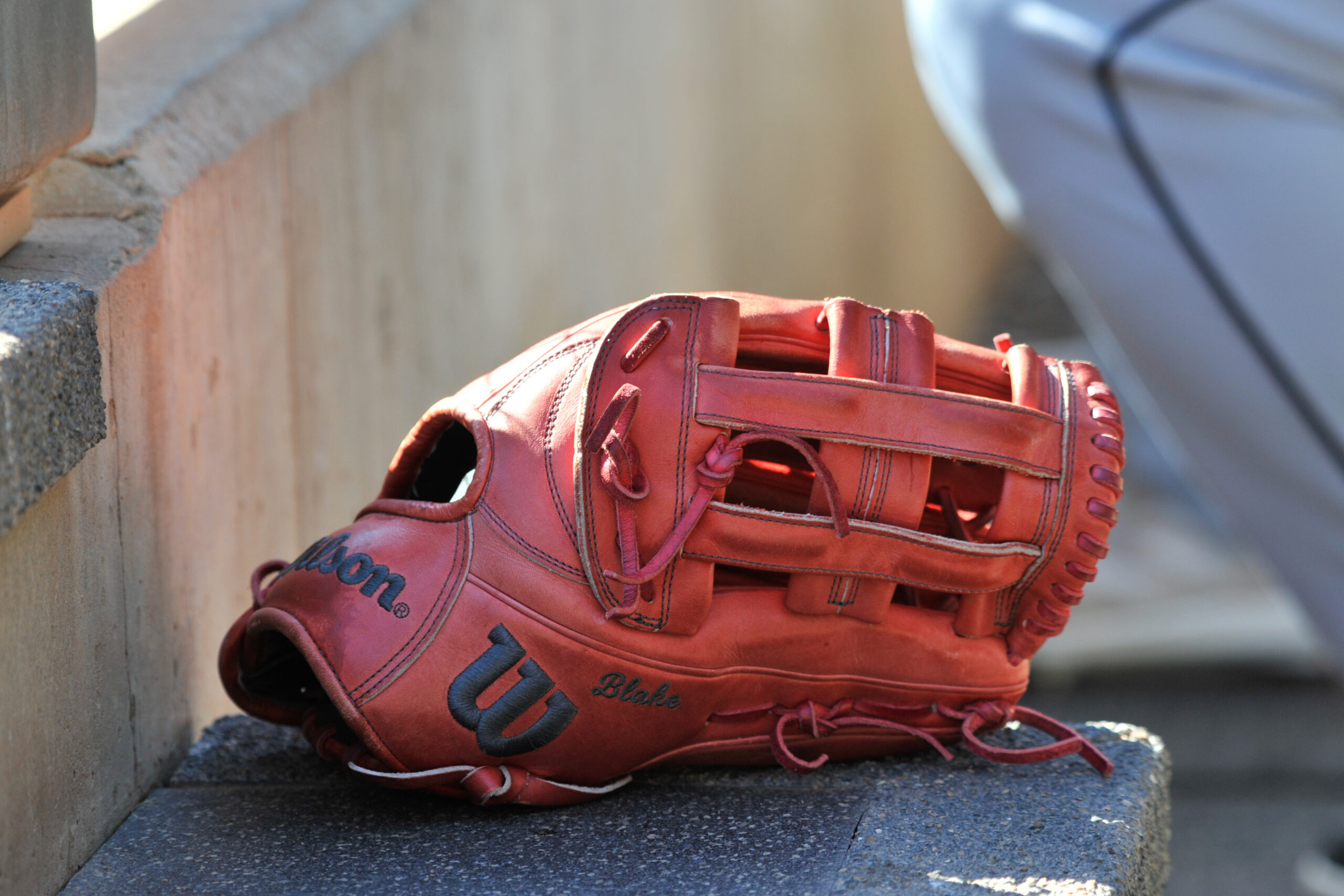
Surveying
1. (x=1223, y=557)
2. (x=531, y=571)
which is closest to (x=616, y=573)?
(x=531, y=571)

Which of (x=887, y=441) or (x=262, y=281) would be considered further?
(x=262, y=281)

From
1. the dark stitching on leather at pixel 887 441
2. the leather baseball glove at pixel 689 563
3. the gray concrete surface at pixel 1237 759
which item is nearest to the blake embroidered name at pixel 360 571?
the leather baseball glove at pixel 689 563

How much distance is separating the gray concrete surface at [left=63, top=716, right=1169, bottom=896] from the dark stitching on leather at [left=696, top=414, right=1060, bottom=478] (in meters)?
0.26

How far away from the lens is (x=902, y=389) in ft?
3.06

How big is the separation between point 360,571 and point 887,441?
15.9 inches

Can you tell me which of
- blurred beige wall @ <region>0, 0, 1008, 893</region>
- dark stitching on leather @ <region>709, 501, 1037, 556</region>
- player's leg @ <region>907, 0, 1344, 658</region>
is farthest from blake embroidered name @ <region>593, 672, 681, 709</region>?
player's leg @ <region>907, 0, 1344, 658</region>

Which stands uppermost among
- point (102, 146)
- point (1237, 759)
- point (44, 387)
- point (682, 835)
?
point (102, 146)

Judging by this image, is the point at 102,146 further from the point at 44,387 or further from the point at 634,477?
the point at 634,477

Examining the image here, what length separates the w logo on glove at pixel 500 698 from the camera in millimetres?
908

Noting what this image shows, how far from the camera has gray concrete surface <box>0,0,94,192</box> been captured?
2.83 feet

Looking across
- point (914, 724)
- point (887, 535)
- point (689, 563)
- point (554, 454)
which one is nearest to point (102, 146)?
point (554, 454)

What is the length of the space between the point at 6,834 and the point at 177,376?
43 cm

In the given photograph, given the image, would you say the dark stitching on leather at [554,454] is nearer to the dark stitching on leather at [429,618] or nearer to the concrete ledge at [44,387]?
the dark stitching on leather at [429,618]

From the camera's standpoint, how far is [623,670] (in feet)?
3.03
